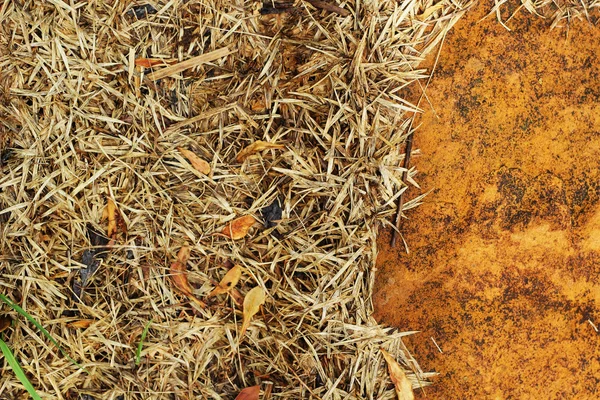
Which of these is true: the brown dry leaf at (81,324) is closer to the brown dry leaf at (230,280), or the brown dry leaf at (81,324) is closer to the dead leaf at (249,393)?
the brown dry leaf at (230,280)

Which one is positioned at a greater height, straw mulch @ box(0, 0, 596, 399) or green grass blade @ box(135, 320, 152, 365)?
straw mulch @ box(0, 0, 596, 399)

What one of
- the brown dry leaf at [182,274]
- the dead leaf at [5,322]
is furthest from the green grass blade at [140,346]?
the dead leaf at [5,322]

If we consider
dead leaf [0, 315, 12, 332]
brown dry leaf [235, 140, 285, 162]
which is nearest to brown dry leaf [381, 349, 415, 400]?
brown dry leaf [235, 140, 285, 162]

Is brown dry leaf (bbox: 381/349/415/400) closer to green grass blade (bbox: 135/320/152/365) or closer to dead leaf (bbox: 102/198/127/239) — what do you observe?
green grass blade (bbox: 135/320/152/365)

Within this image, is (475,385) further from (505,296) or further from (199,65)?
(199,65)

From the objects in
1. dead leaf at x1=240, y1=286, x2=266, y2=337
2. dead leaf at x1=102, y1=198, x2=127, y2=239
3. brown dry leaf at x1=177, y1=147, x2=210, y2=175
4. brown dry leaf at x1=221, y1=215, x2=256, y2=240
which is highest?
brown dry leaf at x1=177, y1=147, x2=210, y2=175

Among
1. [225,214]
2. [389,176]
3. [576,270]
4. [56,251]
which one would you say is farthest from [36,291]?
[576,270]
